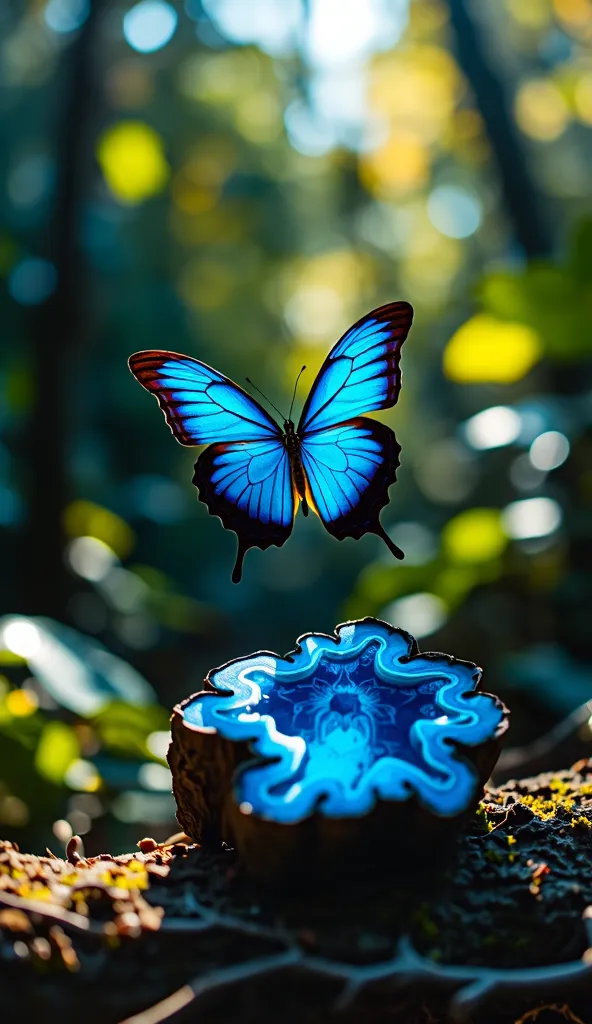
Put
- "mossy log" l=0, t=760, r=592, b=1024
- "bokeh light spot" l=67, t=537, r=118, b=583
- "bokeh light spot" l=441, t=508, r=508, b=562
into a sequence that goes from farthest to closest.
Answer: "bokeh light spot" l=67, t=537, r=118, b=583 → "bokeh light spot" l=441, t=508, r=508, b=562 → "mossy log" l=0, t=760, r=592, b=1024

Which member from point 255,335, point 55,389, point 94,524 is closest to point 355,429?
point 55,389

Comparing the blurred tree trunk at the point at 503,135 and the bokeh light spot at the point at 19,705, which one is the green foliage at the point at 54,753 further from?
the blurred tree trunk at the point at 503,135

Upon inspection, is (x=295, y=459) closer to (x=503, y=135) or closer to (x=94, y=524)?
(x=94, y=524)

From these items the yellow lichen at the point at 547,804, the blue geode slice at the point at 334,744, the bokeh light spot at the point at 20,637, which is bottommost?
the yellow lichen at the point at 547,804

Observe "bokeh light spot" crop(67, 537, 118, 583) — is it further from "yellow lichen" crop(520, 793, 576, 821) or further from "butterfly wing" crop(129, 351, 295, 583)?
"yellow lichen" crop(520, 793, 576, 821)

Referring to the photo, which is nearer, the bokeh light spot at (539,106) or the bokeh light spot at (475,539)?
the bokeh light spot at (475,539)

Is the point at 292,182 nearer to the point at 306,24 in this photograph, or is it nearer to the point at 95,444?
the point at 306,24

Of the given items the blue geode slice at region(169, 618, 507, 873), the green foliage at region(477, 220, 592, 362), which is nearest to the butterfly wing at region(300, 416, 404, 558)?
the blue geode slice at region(169, 618, 507, 873)

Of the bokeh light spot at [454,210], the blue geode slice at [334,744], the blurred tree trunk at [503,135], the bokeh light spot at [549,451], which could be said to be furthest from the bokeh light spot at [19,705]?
the bokeh light spot at [454,210]

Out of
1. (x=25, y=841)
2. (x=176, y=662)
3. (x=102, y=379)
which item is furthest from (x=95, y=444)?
(x=25, y=841)
